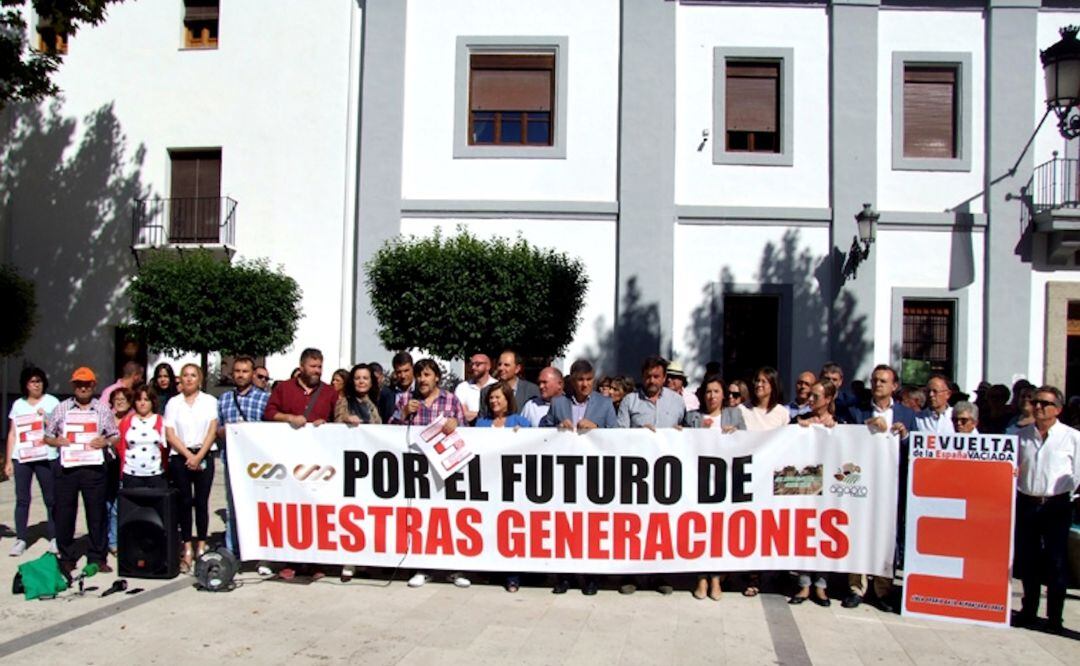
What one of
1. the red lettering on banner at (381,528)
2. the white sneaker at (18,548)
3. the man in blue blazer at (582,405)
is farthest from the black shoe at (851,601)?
the white sneaker at (18,548)

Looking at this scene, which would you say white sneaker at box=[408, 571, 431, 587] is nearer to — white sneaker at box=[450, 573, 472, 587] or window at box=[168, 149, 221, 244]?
white sneaker at box=[450, 573, 472, 587]

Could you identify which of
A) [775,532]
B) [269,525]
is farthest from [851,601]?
[269,525]

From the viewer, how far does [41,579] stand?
6.61m

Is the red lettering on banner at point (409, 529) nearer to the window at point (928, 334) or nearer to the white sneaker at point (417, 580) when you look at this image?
the white sneaker at point (417, 580)

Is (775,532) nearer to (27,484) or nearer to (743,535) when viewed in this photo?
(743,535)

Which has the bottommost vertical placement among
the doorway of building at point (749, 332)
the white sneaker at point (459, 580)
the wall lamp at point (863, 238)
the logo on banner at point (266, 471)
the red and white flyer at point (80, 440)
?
the white sneaker at point (459, 580)

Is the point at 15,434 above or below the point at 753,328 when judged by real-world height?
below

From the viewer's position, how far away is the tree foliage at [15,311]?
1522cm

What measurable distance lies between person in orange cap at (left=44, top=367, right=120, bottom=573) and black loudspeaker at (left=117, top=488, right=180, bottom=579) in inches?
18.4

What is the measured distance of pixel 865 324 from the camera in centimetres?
1425

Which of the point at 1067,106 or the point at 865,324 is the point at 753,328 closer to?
the point at 865,324

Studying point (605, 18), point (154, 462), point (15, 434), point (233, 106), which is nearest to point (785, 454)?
point (154, 462)

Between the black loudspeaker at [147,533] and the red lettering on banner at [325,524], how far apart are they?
118 cm

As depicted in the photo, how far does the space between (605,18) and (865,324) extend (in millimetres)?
6671
